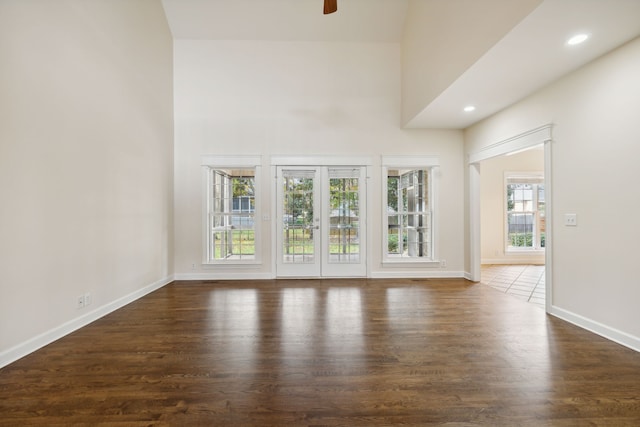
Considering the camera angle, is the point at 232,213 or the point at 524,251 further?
the point at 524,251

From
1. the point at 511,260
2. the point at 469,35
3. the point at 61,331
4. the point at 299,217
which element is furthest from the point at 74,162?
the point at 511,260

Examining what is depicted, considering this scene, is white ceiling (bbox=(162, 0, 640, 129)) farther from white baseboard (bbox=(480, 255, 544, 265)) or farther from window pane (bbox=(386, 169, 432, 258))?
white baseboard (bbox=(480, 255, 544, 265))

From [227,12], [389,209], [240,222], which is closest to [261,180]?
[240,222]

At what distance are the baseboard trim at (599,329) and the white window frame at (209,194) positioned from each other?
4235 mm

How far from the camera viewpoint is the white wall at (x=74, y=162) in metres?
2.41

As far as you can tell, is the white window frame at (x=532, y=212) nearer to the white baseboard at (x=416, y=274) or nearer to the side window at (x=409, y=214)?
the white baseboard at (x=416, y=274)

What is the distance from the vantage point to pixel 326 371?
2.16m

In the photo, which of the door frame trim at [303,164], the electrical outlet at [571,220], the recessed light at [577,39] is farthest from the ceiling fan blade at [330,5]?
the electrical outlet at [571,220]

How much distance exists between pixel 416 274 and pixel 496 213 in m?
3.10

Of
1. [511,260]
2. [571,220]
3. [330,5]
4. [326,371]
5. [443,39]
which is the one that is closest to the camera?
[326,371]

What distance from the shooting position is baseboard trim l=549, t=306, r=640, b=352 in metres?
2.53

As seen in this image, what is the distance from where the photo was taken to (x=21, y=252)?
8.06ft

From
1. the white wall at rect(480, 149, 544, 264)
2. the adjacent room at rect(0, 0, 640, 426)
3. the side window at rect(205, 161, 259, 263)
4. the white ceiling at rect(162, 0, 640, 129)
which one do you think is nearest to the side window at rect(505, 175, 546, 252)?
the white wall at rect(480, 149, 544, 264)

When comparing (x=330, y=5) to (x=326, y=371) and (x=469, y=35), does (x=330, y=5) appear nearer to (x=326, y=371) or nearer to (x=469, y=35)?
(x=469, y=35)
